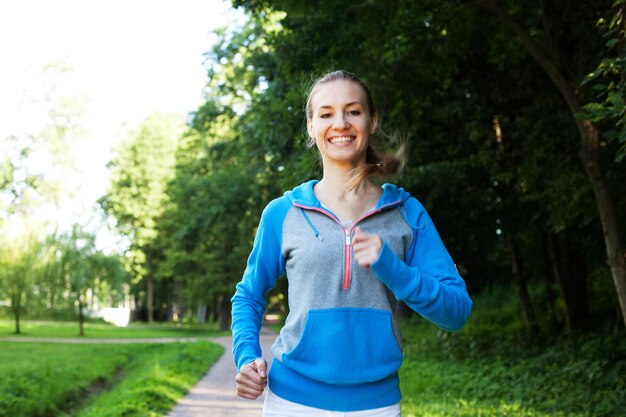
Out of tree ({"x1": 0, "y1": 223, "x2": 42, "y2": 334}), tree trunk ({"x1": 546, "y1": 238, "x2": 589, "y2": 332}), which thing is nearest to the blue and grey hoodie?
tree trunk ({"x1": 546, "y1": 238, "x2": 589, "y2": 332})

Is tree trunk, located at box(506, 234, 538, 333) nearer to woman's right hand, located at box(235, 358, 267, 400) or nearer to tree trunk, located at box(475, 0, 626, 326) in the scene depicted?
tree trunk, located at box(475, 0, 626, 326)

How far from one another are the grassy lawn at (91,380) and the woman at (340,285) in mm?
7165

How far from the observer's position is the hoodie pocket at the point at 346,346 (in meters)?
2.26

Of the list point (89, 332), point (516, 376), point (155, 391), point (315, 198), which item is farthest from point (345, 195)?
point (89, 332)

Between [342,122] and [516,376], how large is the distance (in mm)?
9306

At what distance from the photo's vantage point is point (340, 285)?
7.53ft

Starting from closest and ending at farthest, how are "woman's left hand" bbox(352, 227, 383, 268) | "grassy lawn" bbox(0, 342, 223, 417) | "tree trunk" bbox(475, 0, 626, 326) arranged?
"woman's left hand" bbox(352, 227, 383, 268)
"tree trunk" bbox(475, 0, 626, 326)
"grassy lawn" bbox(0, 342, 223, 417)

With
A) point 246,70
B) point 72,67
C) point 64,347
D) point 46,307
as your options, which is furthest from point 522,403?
point 72,67

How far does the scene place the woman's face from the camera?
2498 mm

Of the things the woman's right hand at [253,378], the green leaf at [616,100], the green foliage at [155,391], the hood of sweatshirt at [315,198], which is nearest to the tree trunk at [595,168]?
the green leaf at [616,100]

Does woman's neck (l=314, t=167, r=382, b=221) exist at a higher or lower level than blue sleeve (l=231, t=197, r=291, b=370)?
higher

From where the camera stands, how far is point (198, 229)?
25.8 metres

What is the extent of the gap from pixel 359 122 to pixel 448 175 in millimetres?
10706

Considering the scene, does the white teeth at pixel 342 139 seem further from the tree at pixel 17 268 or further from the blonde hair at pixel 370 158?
the tree at pixel 17 268
